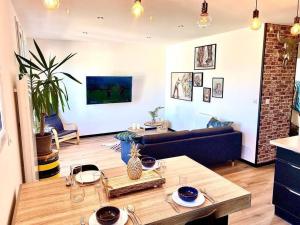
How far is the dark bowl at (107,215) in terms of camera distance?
4.13 ft

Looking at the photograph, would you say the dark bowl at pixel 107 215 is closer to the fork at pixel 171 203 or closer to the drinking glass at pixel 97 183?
the drinking glass at pixel 97 183

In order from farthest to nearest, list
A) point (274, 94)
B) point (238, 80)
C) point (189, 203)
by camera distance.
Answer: point (238, 80) < point (274, 94) < point (189, 203)

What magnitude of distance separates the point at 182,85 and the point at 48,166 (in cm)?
423

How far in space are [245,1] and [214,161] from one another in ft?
8.18

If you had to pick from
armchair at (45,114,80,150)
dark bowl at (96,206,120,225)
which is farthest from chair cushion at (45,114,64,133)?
dark bowl at (96,206,120,225)

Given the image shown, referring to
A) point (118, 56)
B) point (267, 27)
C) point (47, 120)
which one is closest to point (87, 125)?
point (47, 120)

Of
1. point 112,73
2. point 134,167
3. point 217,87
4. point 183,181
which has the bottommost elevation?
point 183,181

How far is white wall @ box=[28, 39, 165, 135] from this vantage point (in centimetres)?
582

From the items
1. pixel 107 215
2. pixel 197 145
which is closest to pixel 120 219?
pixel 107 215

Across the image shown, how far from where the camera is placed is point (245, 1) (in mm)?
2656

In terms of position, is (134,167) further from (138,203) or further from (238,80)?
(238,80)

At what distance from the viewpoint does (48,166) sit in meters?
2.66

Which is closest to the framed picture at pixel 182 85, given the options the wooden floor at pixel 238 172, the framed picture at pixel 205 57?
the framed picture at pixel 205 57

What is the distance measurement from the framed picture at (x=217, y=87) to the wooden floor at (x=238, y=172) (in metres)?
1.47
